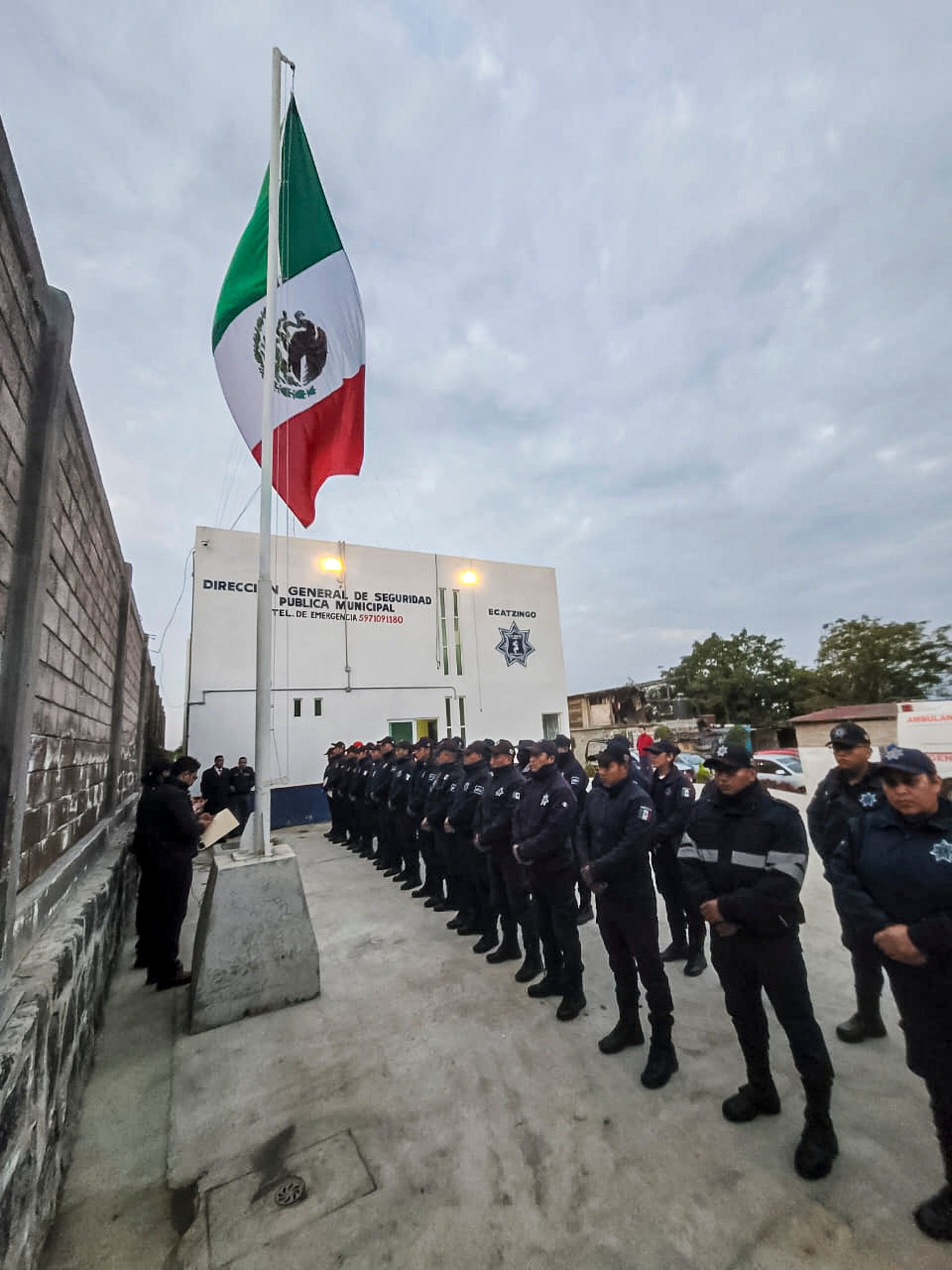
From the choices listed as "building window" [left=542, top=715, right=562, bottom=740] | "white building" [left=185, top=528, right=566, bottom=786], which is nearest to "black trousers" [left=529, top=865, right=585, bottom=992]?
"white building" [left=185, top=528, right=566, bottom=786]

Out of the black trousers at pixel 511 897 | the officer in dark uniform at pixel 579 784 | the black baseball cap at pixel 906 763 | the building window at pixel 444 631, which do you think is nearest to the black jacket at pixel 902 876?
the black baseball cap at pixel 906 763

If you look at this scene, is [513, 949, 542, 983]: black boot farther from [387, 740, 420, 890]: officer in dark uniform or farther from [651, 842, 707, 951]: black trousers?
[387, 740, 420, 890]: officer in dark uniform

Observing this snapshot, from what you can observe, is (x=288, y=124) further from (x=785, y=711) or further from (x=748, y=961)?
(x=785, y=711)

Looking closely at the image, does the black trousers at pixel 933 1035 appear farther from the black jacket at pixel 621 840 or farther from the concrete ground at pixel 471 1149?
the black jacket at pixel 621 840

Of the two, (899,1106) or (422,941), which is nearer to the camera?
(899,1106)

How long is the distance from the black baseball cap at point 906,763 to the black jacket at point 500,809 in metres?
2.42

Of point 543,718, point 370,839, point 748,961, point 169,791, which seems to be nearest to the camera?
point 748,961

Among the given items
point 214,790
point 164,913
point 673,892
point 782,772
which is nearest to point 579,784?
point 673,892

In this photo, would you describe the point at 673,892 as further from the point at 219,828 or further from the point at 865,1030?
the point at 219,828

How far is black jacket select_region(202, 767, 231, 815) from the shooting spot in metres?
9.54

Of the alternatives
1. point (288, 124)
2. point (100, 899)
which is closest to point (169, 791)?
point (100, 899)

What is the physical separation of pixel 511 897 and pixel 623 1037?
4.48 feet

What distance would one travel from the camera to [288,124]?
445 cm

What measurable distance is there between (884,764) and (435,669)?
487 inches
